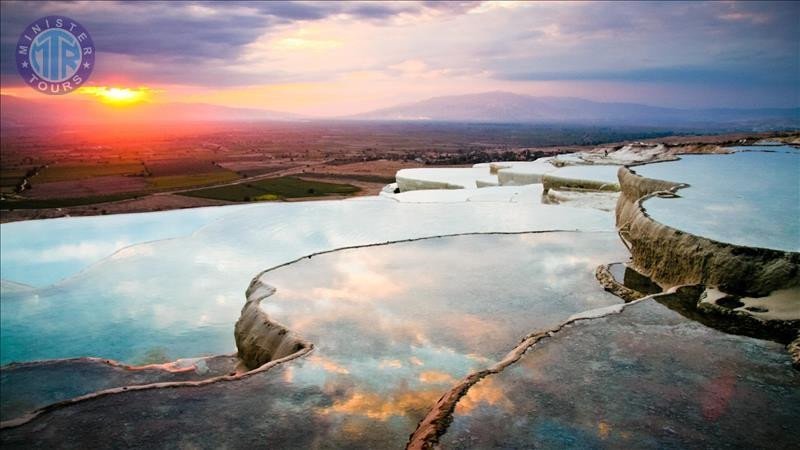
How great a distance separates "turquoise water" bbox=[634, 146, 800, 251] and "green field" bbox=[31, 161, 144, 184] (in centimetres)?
5892

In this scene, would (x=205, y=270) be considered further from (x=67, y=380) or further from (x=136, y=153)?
(x=136, y=153)

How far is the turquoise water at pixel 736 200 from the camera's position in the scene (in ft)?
17.7

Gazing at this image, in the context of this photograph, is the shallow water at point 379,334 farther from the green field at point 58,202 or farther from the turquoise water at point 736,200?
the green field at point 58,202

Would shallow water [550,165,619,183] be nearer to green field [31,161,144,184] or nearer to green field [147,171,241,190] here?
green field [147,171,241,190]

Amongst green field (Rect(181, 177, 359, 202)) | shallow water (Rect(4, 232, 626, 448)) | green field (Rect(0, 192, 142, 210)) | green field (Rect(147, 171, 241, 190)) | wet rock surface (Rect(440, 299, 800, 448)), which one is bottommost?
green field (Rect(0, 192, 142, 210))

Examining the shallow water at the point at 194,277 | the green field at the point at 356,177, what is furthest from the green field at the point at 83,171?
the shallow water at the point at 194,277

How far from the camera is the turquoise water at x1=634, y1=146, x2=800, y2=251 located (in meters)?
5.41

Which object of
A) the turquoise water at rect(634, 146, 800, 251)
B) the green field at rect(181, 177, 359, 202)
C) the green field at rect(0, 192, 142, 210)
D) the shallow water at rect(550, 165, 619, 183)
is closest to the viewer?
the turquoise water at rect(634, 146, 800, 251)

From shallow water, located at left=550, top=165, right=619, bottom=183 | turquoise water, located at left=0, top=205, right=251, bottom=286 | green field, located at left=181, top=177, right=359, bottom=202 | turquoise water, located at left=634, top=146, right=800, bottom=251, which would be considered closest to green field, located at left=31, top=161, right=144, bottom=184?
green field, located at left=181, top=177, right=359, bottom=202

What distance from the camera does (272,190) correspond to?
45.2 m

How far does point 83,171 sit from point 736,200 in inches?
2710

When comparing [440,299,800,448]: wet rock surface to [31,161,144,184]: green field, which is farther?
[31,161,144,184]: green field

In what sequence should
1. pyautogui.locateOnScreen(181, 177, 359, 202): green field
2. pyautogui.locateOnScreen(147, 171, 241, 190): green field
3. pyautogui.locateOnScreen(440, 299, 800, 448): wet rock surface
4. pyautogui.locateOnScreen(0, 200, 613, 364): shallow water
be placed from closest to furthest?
pyautogui.locateOnScreen(440, 299, 800, 448): wet rock surface
pyautogui.locateOnScreen(0, 200, 613, 364): shallow water
pyautogui.locateOnScreen(181, 177, 359, 202): green field
pyautogui.locateOnScreen(147, 171, 241, 190): green field

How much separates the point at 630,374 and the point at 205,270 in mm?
8445
